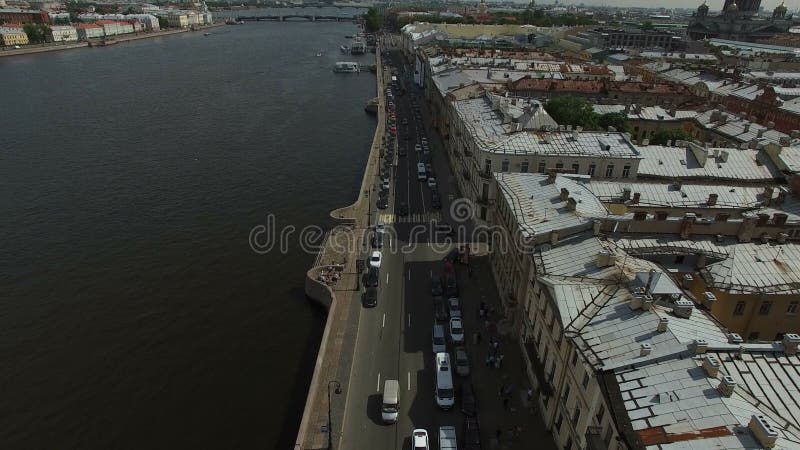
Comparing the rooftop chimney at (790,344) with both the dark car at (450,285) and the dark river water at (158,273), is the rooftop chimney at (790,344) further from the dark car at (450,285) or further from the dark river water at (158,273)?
the dark river water at (158,273)

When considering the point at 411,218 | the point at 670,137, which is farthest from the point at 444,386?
the point at 670,137

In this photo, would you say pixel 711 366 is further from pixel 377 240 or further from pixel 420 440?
pixel 377 240

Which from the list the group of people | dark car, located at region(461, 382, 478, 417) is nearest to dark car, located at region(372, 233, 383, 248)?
the group of people

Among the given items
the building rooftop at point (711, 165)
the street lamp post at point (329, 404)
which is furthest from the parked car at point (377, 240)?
the building rooftop at point (711, 165)

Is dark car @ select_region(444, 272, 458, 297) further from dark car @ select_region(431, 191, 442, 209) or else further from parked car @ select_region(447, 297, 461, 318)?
dark car @ select_region(431, 191, 442, 209)

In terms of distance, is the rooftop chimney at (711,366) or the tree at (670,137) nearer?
the rooftop chimney at (711,366)

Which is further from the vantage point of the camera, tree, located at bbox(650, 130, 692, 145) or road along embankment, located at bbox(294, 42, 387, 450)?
tree, located at bbox(650, 130, 692, 145)

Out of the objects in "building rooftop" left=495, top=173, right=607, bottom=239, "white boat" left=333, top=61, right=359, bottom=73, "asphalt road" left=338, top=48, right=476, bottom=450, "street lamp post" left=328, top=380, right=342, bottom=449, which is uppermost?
"building rooftop" left=495, top=173, right=607, bottom=239
